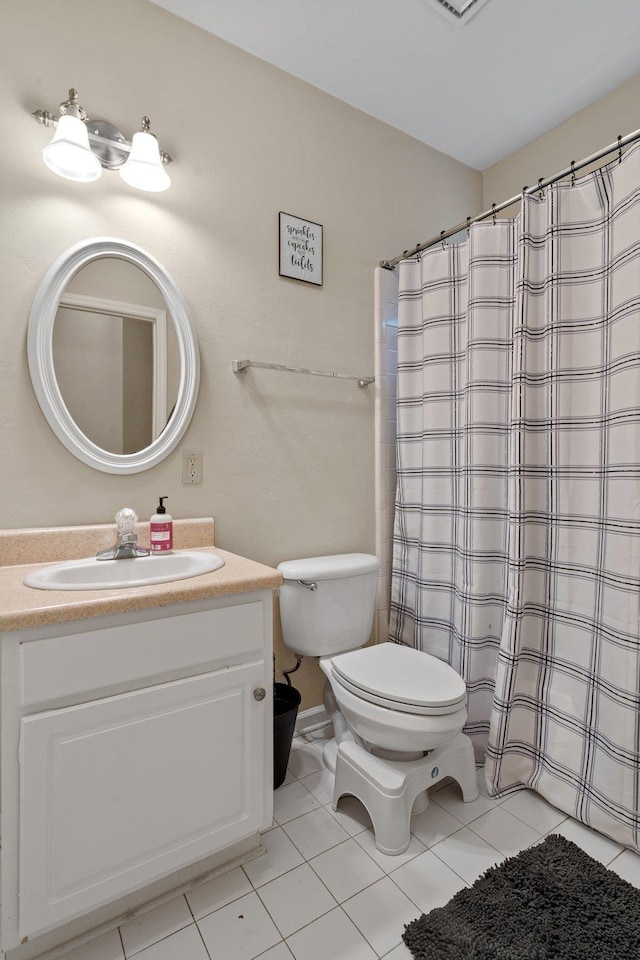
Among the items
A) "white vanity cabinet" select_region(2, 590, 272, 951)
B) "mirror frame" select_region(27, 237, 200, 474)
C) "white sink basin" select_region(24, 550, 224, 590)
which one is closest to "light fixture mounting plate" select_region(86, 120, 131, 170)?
"mirror frame" select_region(27, 237, 200, 474)

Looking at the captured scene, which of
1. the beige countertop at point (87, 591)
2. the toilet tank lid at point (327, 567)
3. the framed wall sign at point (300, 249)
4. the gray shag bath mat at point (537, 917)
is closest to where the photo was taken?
the beige countertop at point (87, 591)

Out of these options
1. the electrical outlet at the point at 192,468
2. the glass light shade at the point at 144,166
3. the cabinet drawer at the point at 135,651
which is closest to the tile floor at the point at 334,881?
the cabinet drawer at the point at 135,651

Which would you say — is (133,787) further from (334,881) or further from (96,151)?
(96,151)

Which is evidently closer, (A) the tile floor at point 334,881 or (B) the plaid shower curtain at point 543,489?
(A) the tile floor at point 334,881

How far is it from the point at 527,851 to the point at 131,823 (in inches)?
41.4

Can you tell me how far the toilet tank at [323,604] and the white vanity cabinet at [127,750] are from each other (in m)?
0.44

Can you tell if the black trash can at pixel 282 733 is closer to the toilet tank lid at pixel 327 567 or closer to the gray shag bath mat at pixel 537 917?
the toilet tank lid at pixel 327 567

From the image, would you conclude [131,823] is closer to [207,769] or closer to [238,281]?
[207,769]

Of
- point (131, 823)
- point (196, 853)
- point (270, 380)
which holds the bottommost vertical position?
point (196, 853)

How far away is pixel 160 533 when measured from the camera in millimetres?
1420

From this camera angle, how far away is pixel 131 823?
3.40 feet

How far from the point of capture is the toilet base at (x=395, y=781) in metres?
1.31

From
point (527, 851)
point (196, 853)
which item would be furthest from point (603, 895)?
point (196, 853)

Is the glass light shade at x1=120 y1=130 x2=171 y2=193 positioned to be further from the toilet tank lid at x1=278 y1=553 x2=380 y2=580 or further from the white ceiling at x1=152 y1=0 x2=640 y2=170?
the toilet tank lid at x1=278 y1=553 x2=380 y2=580
